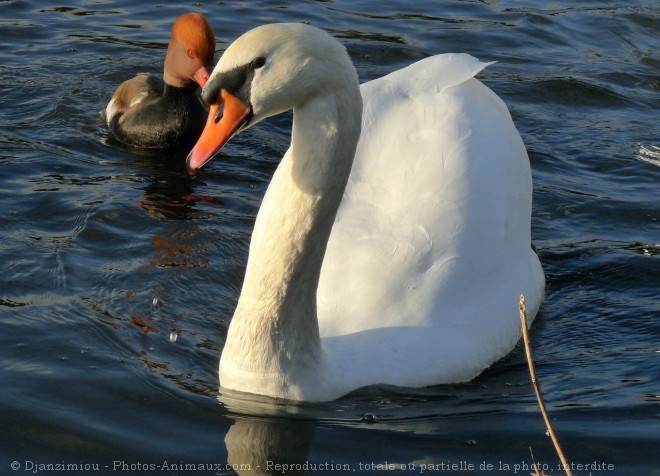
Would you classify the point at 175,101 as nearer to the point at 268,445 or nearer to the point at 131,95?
the point at 131,95

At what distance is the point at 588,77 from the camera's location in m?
10.7

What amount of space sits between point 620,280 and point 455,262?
1594mm

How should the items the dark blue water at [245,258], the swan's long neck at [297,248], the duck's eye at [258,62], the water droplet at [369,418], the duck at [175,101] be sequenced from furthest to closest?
the duck at [175,101], the water droplet at [369,418], the dark blue water at [245,258], the swan's long neck at [297,248], the duck's eye at [258,62]

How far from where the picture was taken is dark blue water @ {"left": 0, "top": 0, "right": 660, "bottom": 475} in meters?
5.21

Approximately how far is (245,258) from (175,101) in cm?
263

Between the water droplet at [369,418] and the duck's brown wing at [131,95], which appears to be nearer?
the water droplet at [369,418]

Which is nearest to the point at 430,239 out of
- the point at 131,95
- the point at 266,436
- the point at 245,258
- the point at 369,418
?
the point at 369,418

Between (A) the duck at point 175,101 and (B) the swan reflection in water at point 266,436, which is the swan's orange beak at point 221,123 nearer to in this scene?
(B) the swan reflection in water at point 266,436

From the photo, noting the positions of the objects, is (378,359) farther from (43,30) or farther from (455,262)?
(43,30)

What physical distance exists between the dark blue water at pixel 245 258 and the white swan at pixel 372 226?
172 millimetres

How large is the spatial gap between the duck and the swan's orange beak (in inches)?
171

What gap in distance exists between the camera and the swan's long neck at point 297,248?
15.6 feet

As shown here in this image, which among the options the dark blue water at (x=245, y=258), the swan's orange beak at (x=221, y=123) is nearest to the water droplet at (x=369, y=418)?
the dark blue water at (x=245, y=258)

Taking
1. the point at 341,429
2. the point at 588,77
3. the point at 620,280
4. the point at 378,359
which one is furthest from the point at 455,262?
the point at 588,77
